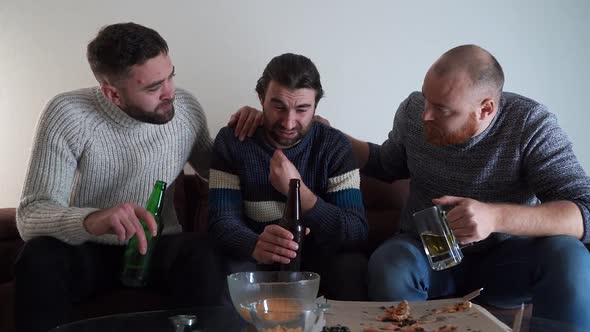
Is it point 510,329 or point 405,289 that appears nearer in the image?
point 510,329

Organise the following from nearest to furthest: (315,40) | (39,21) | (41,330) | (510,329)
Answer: (510,329) → (41,330) → (39,21) → (315,40)

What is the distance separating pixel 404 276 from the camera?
1.54 meters

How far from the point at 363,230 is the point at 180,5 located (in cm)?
100

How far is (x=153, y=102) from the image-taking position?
1735mm

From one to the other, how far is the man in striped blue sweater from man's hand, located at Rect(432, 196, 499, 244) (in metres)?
0.32

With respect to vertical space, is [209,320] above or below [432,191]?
below

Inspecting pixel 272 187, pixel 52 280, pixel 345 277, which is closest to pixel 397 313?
pixel 345 277

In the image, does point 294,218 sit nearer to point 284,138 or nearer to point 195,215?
point 284,138

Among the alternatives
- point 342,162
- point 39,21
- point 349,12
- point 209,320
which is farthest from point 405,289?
point 39,21

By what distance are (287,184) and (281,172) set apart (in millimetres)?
33

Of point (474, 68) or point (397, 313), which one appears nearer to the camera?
point (397, 313)

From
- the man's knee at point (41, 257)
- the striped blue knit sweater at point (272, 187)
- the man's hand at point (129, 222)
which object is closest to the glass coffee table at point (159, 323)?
the man's hand at point (129, 222)

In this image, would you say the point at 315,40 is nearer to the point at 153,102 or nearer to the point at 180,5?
the point at 180,5

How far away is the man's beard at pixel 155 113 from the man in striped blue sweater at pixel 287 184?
0.51 ft
